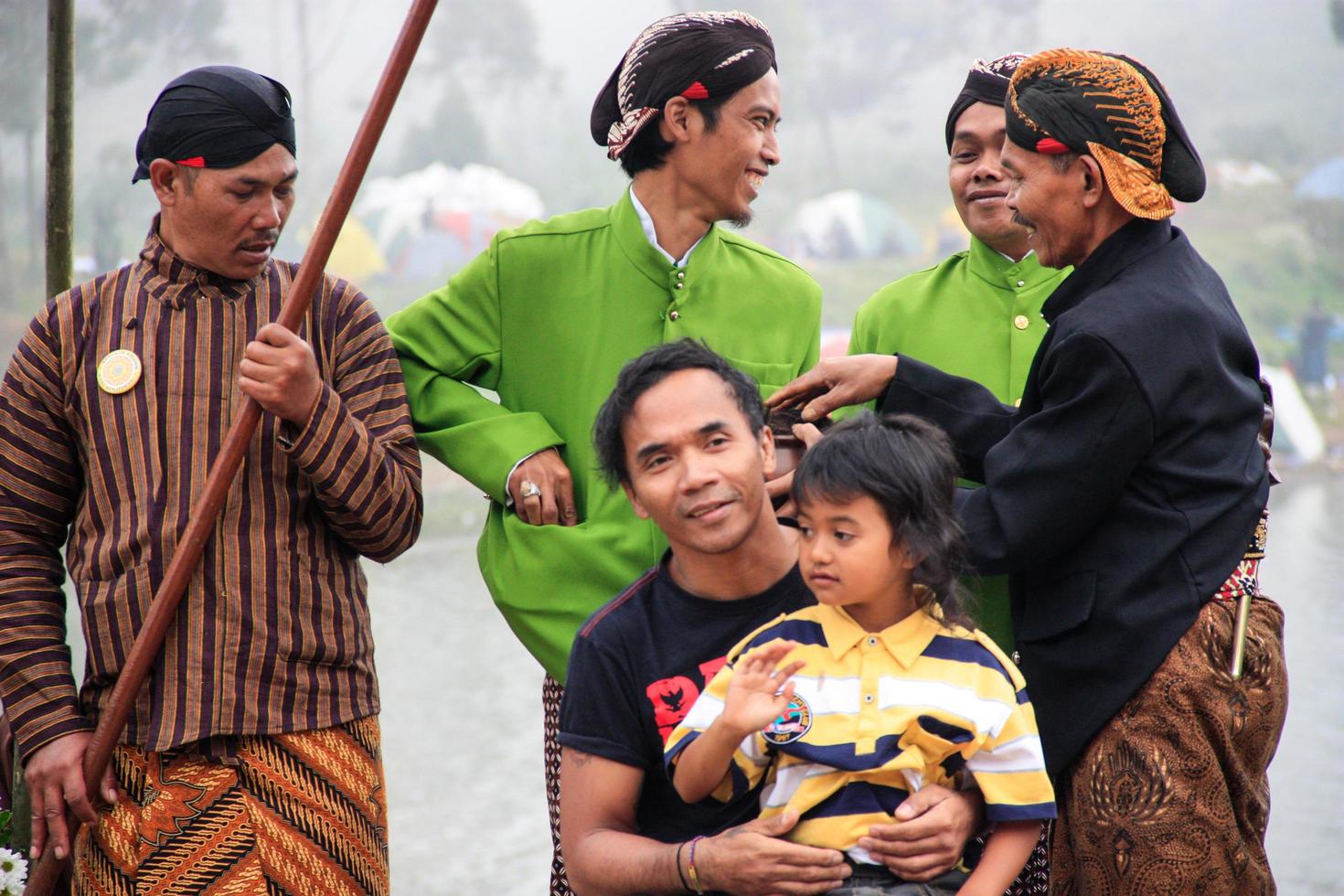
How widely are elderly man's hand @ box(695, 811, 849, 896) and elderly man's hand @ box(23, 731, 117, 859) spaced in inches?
37.1

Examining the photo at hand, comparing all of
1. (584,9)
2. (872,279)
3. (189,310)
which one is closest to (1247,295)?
(872,279)

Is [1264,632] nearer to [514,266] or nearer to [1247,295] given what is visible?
[514,266]

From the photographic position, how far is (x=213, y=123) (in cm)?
217

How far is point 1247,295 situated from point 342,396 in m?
5.87

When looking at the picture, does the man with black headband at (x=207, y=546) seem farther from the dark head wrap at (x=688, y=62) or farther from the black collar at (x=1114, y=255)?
the black collar at (x=1114, y=255)

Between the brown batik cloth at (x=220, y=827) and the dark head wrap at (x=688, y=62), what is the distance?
1.24 metres

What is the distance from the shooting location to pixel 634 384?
6.63ft

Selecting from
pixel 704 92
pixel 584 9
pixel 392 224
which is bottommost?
pixel 704 92

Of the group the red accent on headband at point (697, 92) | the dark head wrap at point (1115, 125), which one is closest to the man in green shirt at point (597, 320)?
the red accent on headband at point (697, 92)

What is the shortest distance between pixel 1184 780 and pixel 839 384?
785mm

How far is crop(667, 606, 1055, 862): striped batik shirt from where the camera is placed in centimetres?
171

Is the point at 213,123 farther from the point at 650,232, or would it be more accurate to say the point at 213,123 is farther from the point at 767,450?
the point at 767,450

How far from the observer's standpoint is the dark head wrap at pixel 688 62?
2468 mm

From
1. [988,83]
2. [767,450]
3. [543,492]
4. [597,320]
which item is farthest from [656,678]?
[988,83]
